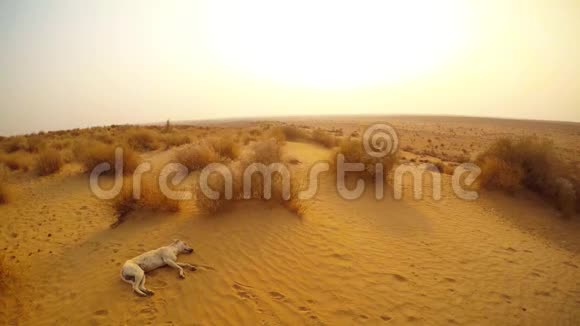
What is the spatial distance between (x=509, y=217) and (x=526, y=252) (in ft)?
6.18

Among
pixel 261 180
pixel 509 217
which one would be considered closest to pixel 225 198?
pixel 261 180

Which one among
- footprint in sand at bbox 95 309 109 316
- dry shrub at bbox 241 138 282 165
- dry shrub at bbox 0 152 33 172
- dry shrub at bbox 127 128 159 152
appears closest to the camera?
footprint in sand at bbox 95 309 109 316

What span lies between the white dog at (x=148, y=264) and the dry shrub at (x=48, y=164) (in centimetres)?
735

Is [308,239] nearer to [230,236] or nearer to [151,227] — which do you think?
[230,236]

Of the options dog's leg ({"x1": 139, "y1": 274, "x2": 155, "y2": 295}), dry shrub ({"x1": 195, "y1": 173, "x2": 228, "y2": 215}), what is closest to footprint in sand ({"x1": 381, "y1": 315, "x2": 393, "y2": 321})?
dog's leg ({"x1": 139, "y1": 274, "x2": 155, "y2": 295})

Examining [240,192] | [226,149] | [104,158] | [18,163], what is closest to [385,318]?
[240,192]

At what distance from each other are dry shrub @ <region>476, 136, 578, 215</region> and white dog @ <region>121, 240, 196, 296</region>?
8.67 meters

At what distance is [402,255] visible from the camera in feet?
19.1

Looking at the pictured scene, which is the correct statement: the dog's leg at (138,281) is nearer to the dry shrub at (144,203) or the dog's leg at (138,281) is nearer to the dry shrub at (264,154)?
the dry shrub at (144,203)

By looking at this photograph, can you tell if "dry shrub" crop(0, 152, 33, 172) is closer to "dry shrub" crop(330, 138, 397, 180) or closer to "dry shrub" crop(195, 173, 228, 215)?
"dry shrub" crop(195, 173, 228, 215)

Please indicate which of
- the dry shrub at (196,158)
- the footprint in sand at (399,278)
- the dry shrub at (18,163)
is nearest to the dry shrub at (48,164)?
the dry shrub at (18,163)

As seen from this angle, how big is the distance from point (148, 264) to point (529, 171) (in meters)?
10.5

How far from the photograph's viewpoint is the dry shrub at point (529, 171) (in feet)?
30.0

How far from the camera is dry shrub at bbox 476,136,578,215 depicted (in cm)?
915
